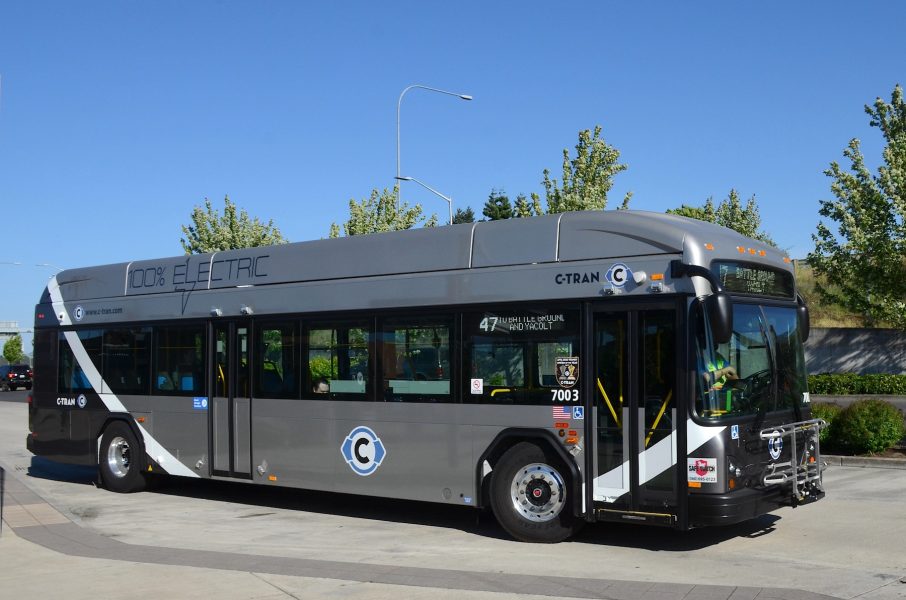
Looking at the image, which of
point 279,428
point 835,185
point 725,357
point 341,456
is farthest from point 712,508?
point 835,185

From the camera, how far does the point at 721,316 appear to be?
8797 mm

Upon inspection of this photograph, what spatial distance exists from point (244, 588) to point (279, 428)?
4.58 meters

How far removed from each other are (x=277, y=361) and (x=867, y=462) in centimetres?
977

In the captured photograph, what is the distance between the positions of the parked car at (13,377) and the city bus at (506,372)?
168ft

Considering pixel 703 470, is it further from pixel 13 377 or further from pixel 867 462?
pixel 13 377

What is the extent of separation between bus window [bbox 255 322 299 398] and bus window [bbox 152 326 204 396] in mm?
1200

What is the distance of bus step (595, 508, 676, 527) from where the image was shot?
9220mm

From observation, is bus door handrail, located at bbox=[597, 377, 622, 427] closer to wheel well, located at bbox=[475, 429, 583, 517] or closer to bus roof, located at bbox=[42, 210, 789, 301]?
wheel well, located at bbox=[475, 429, 583, 517]

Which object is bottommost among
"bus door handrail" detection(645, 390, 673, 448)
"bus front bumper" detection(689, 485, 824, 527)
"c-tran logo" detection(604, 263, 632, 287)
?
"bus front bumper" detection(689, 485, 824, 527)

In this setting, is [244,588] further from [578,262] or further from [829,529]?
[829,529]

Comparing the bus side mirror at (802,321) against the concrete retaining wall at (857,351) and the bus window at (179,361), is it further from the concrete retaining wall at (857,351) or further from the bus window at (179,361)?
the concrete retaining wall at (857,351)

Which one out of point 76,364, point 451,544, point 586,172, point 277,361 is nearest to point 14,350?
point 586,172

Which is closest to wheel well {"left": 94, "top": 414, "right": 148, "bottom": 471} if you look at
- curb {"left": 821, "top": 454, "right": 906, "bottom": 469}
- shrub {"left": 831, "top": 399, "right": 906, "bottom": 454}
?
curb {"left": 821, "top": 454, "right": 906, "bottom": 469}

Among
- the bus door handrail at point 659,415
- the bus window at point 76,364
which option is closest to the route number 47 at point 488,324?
the bus door handrail at point 659,415
